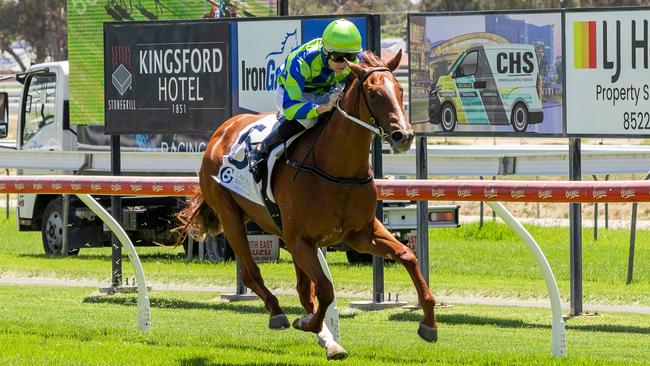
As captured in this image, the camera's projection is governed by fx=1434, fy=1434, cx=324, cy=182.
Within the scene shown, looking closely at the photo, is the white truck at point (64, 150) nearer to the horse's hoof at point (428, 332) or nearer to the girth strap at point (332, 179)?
the girth strap at point (332, 179)

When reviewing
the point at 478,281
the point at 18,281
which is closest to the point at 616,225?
the point at 478,281

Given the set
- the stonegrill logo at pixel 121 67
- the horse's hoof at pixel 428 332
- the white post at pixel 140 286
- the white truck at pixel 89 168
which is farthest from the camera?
the white truck at pixel 89 168

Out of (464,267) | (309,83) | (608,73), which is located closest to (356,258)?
(464,267)

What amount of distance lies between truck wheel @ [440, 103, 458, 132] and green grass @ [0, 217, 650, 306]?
2.03 m

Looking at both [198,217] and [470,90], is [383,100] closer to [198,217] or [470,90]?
[198,217]

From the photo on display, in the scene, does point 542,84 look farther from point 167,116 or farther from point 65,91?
point 65,91

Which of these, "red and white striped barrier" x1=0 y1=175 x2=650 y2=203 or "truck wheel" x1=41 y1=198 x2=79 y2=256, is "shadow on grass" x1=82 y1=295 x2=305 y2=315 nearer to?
"red and white striped barrier" x1=0 y1=175 x2=650 y2=203

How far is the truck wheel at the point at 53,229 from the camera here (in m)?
19.1

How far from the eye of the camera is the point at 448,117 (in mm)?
12719

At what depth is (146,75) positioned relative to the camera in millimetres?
14055

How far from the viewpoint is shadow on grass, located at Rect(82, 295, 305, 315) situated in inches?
501

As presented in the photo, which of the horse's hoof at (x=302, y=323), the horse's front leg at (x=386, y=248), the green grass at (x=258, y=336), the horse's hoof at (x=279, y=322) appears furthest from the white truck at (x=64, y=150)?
the horse's front leg at (x=386, y=248)

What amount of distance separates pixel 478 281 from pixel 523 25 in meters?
3.66

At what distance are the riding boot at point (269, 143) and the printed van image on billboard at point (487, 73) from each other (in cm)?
387
